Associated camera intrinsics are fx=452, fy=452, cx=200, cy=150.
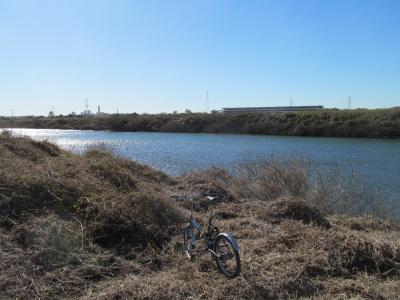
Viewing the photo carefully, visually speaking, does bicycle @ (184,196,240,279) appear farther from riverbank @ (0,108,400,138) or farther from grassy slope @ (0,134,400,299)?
riverbank @ (0,108,400,138)

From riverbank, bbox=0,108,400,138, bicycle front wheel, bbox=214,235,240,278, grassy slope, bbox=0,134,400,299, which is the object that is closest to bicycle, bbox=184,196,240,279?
bicycle front wheel, bbox=214,235,240,278

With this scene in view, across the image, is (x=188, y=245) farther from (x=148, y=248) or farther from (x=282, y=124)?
(x=282, y=124)

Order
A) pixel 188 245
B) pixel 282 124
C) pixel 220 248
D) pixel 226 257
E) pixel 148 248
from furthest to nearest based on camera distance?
1. pixel 282 124
2. pixel 148 248
3. pixel 188 245
4. pixel 220 248
5. pixel 226 257

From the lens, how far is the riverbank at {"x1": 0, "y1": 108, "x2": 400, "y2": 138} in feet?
188

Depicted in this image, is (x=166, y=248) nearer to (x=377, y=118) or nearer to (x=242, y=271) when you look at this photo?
(x=242, y=271)

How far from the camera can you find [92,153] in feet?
47.7

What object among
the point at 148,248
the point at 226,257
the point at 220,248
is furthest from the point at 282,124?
the point at 226,257

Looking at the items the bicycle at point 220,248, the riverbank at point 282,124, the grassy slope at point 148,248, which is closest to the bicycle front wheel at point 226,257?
the bicycle at point 220,248

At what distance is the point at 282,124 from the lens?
64.8m

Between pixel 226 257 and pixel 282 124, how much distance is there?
6045 centimetres

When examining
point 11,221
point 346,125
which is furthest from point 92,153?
point 346,125

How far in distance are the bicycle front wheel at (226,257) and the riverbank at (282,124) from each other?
1930 inches

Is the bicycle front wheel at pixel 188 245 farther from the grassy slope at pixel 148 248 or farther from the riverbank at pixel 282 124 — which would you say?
the riverbank at pixel 282 124

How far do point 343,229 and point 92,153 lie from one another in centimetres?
908
